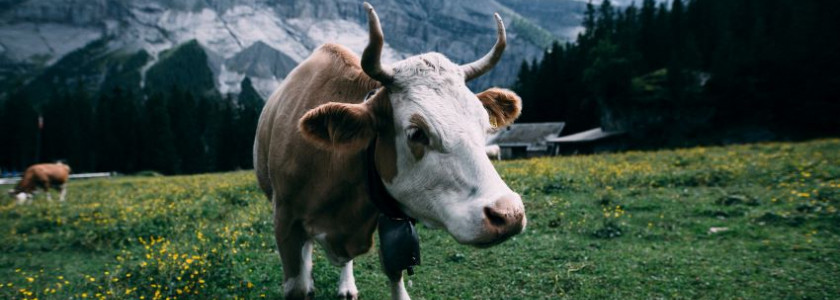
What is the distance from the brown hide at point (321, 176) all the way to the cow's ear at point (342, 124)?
19cm

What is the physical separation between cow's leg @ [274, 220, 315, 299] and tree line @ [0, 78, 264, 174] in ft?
214

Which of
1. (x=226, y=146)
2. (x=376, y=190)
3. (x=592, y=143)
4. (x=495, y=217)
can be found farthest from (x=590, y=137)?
(x=495, y=217)

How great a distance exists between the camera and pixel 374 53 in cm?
287

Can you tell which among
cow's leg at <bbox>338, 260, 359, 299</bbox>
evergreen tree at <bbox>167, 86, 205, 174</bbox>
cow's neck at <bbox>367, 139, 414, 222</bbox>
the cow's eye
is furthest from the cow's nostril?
evergreen tree at <bbox>167, 86, 205, 174</bbox>

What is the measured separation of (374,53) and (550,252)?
5153mm

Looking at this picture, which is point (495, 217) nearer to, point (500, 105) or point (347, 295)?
point (500, 105)

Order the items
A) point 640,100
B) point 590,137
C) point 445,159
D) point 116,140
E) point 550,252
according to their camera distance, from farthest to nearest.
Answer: point 116,140, point 590,137, point 640,100, point 550,252, point 445,159

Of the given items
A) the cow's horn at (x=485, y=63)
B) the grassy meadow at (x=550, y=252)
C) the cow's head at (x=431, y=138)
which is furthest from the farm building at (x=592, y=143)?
the cow's head at (x=431, y=138)

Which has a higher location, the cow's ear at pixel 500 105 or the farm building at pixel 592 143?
the cow's ear at pixel 500 105

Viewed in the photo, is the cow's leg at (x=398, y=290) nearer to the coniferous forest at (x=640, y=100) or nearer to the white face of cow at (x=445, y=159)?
the white face of cow at (x=445, y=159)

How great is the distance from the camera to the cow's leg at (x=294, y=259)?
4.16m

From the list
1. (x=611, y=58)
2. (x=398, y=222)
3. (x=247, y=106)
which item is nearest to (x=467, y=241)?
(x=398, y=222)

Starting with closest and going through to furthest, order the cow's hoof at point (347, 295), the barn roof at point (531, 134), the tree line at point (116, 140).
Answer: the cow's hoof at point (347, 295) → the tree line at point (116, 140) → the barn roof at point (531, 134)

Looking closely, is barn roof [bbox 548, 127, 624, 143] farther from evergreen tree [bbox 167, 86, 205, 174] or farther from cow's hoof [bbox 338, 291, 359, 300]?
cow's hoof [bbox 338, 291, 359, 300]
